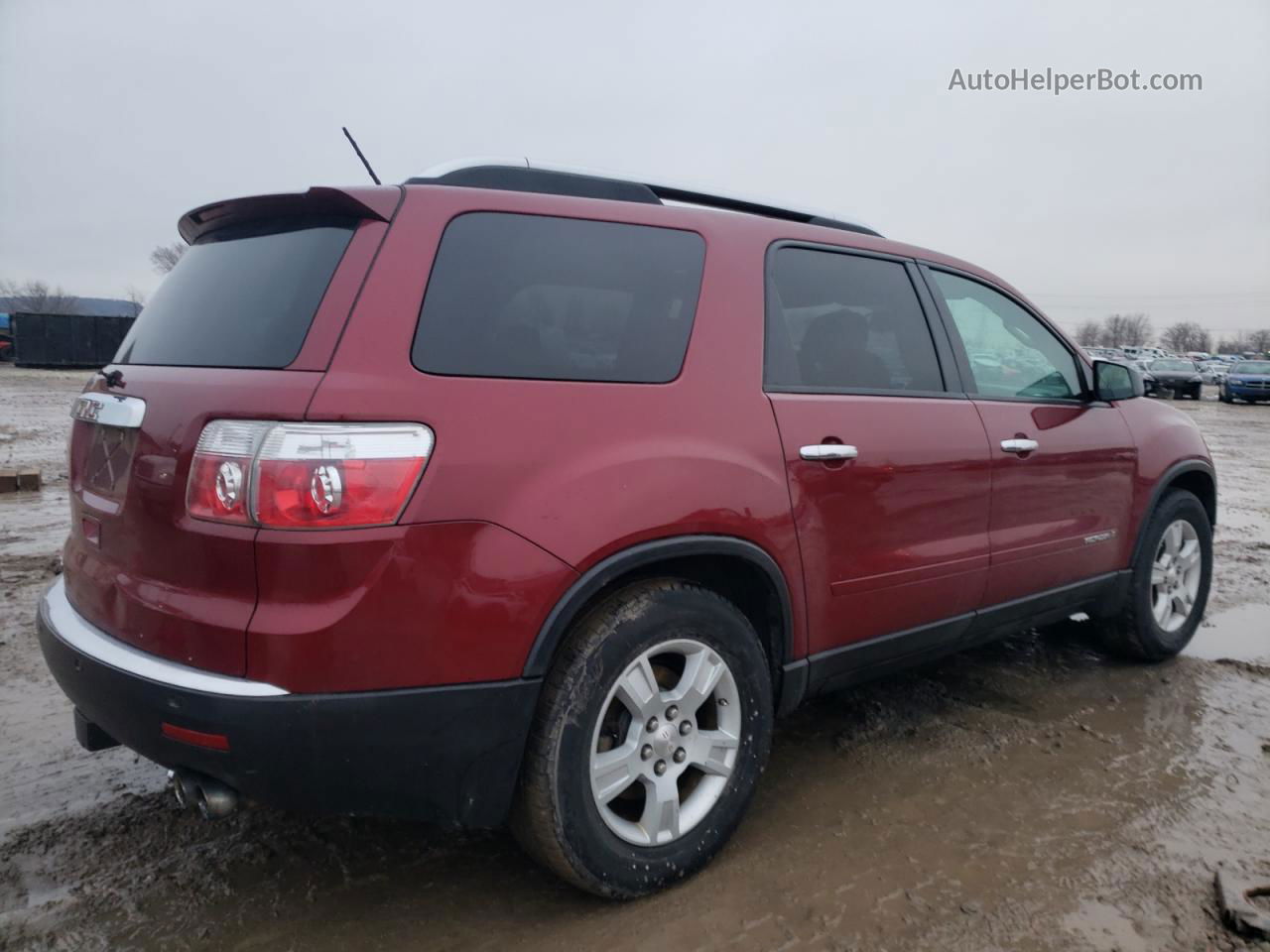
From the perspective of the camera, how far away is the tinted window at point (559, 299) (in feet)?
6.89

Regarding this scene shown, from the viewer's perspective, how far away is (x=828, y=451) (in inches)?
105

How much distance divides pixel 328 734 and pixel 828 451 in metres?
1.59

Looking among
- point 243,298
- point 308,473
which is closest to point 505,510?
point 308,473

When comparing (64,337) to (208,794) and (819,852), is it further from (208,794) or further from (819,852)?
(819,852)

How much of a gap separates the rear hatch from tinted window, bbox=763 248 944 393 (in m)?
1.24

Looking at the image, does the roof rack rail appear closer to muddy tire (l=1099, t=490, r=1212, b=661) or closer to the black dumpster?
muddy tire (l=1099, t=490, r=1212, b=661)

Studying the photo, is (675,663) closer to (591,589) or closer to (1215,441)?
(591,589)

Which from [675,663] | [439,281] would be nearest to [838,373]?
[675,663]

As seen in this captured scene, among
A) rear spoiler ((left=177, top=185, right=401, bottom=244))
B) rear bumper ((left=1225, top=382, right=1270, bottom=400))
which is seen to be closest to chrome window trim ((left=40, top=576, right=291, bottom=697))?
rear spoiler ((left=177, top=185, right=401, bottom=244))

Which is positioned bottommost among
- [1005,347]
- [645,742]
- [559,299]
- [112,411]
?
[645,742]

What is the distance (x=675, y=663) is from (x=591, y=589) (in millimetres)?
444

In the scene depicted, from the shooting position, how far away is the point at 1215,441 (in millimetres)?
16328

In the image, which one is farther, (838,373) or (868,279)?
(868,279)

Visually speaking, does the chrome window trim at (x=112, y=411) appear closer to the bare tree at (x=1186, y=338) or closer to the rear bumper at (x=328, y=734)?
the rear bumper at (x=328, y=734)
